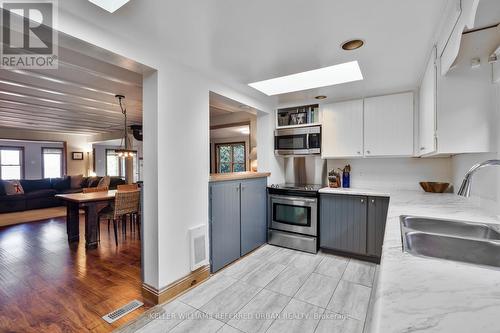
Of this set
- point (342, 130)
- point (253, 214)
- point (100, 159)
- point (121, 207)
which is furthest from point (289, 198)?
point (100, 159)

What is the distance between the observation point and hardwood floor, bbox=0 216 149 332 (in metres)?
1.87

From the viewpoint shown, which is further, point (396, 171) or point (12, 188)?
point (12, 188)

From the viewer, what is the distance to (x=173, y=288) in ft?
7.09

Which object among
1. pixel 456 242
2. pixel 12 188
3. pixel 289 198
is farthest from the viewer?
pixel 12 188

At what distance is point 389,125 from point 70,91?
449 cm

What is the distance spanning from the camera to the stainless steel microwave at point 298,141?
351 centimetres

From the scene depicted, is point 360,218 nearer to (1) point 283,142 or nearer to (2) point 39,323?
(1) point 283,142

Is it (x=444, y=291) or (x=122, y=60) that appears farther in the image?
(x=122, y=60)

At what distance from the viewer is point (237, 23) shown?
1635 mm

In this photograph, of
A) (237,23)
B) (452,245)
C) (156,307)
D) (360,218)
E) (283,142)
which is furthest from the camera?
(283,142)

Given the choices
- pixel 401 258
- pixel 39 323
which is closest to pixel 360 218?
pixel 401 258

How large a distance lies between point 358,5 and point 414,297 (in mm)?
1580

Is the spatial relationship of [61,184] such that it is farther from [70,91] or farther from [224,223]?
[224,223]

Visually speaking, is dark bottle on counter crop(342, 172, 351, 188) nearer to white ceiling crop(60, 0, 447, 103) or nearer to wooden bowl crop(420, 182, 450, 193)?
wooden bowl crop(420, 182, 450, 193)
